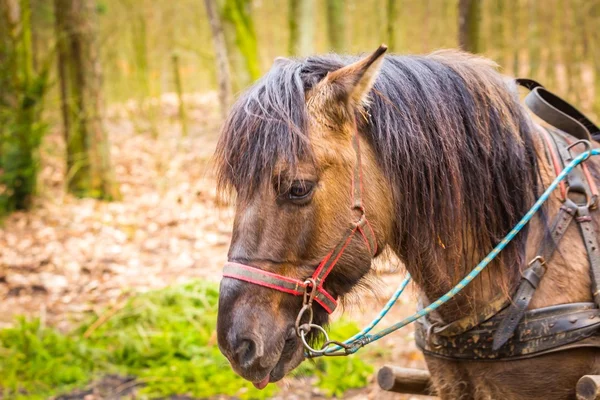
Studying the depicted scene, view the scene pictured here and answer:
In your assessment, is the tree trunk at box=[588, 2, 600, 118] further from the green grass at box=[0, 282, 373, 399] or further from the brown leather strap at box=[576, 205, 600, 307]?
the brown leather strap at box=[576, 205, 600, 307]

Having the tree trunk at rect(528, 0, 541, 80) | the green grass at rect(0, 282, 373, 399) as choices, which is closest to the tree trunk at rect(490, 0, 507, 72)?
the tree trunk at rect(528, 0, 541, 80)

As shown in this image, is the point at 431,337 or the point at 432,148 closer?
the point at 432,148

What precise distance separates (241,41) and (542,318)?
9.15 metres

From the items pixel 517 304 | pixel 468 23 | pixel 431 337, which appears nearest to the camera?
pixel 517 304

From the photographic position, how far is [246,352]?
1.88 metres

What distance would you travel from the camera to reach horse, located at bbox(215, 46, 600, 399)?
6.28 ft

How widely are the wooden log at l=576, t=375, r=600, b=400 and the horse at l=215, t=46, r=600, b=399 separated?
0.10 m

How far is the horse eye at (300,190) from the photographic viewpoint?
1.90 meters

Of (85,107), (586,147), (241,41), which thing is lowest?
(586,147)

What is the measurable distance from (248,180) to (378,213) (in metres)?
0.49

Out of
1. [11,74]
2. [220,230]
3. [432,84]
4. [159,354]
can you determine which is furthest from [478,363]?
[11,74]

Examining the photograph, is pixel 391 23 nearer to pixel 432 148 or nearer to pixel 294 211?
pixel 432 148

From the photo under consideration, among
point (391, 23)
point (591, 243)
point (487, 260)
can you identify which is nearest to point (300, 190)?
point (487, 260)

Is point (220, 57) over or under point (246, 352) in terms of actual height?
over
